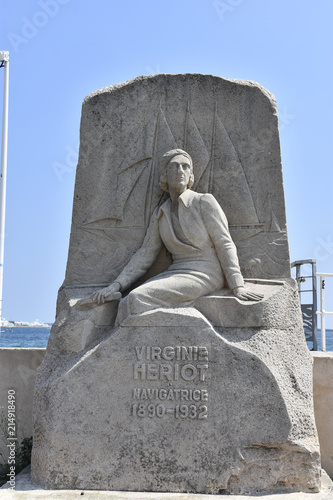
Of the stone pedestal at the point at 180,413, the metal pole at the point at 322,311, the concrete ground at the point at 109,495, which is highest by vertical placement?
the metal pole at the point at 322,311

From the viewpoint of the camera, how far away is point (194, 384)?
436 centimetres

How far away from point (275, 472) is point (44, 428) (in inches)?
70.8

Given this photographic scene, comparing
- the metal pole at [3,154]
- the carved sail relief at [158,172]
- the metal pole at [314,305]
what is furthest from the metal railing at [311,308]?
the metal pole at [3,154]

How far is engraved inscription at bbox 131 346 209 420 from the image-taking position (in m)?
4.30

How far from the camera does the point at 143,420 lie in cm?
430

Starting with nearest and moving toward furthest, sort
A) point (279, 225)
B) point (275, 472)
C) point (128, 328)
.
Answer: point (275, 472) → point (128, 328) → point (279, 225)

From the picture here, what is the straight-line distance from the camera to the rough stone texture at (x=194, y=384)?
4195 mm

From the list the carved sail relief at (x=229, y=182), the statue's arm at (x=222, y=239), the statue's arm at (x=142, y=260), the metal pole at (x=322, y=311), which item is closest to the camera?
the statue's arm at (x=222, y=239)

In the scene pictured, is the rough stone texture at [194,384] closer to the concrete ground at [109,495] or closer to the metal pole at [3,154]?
the concrete ground at [109,495]

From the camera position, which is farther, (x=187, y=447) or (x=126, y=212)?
(x=126, y=212)

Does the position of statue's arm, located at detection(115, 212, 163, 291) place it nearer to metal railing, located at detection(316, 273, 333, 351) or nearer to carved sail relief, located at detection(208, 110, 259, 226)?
carved sail relief, located at detection(208, 110, 259, 226)

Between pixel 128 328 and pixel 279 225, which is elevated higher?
pixel 279 225

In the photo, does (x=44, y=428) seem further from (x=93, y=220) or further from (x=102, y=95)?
(x=102, y=95)

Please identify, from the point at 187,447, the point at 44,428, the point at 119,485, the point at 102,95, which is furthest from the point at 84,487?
the point at 102,95
